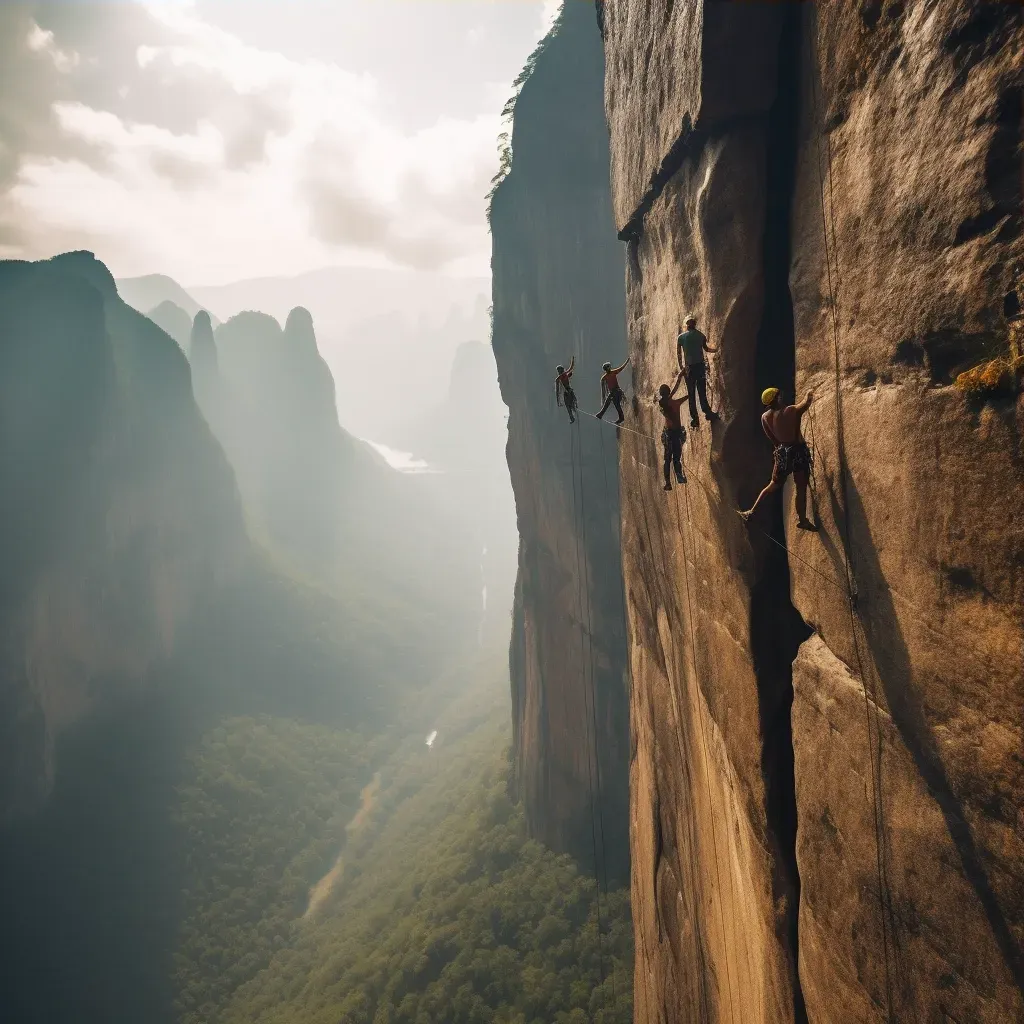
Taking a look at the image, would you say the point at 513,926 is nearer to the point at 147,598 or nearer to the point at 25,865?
the point at 25,865

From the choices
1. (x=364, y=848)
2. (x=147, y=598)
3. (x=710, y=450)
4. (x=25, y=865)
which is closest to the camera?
(x=710, y=450)

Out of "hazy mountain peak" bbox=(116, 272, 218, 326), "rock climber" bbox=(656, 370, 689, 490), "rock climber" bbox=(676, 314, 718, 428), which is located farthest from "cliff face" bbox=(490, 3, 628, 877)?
"hazy mountain peak" bbox=(116, 272, 218, 326)

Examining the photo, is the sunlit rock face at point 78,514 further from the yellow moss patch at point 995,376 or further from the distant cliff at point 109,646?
the yellow moss patch at point 995,376

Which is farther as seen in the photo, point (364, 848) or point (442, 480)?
point (442, 480)

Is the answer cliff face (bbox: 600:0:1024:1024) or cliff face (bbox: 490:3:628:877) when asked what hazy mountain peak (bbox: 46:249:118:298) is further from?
cliff face (bbox: 600:0:1024:1024)

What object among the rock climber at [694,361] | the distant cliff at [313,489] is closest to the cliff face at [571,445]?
the rock climber at [694,361]

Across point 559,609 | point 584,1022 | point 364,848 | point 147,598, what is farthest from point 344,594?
point 584,1022
